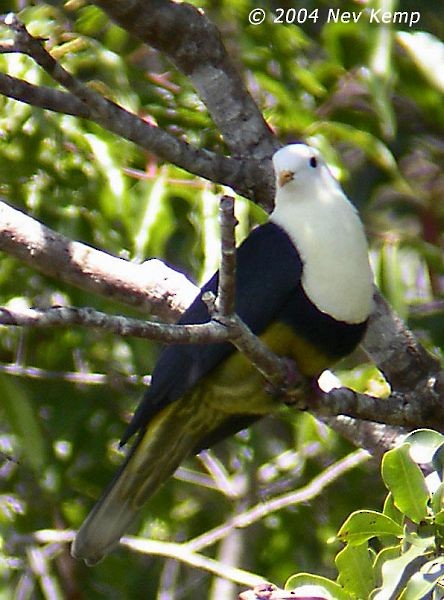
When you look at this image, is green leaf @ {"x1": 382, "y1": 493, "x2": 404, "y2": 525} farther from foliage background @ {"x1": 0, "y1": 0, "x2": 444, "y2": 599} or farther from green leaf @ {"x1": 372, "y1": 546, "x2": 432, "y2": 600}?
foliage background @ {"x1": 0, "y1": 0, "x2": 444, "y2": 599}

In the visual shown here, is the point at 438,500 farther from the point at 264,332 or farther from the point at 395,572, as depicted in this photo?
the point at 264,332

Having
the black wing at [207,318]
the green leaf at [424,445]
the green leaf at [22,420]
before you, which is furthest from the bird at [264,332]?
the green leaf at [424,445]

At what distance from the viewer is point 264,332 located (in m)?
3.01

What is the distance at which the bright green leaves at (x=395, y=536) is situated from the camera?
1.98m

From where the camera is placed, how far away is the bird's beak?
3.09m

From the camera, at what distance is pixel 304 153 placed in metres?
3.19

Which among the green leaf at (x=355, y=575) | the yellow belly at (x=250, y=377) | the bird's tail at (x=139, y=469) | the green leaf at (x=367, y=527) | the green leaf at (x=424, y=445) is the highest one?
the green leaf at (x=424, y=445)

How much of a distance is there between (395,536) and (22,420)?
1.58 meters

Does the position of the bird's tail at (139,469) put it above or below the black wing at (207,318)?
below

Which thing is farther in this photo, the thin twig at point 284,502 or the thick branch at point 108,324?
the thin twig at point 284,502

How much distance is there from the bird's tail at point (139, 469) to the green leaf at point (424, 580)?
4.13 ft

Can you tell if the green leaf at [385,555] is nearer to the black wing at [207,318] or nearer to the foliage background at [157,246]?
the black wing at [207,318]

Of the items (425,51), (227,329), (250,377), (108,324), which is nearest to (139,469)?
(250,377)

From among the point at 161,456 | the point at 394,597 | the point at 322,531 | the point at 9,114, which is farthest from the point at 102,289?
the point at 322,531
